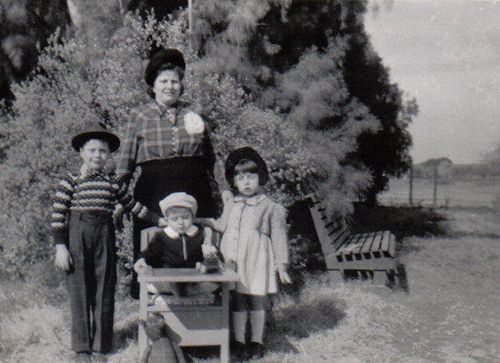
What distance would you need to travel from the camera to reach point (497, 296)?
253 inches

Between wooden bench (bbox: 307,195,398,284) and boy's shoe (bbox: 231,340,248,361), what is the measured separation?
2120 millimetres

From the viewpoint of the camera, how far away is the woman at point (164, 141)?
367cm

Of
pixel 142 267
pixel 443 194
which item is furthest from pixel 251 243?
pixel 443 194

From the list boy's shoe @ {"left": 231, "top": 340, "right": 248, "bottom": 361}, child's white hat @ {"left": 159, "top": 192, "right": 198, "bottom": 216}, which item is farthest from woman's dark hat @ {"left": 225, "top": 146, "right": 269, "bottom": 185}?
boy's shoe @ {"left": 231, "top": 340, "right": 248, "bottom": 361}

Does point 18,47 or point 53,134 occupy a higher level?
point 18,47

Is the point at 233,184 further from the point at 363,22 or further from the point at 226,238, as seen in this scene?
the point at 363,22

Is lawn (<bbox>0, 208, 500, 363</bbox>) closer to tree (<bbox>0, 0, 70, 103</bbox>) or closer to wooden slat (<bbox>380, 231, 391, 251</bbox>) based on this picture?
wooden slat (<bbox>380, 231, 391, 251</bbox>)

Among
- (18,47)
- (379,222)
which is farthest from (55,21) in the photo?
(379,222)

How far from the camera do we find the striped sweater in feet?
11.7

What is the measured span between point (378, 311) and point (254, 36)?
3344mm

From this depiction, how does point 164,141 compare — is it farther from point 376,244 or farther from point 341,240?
point 341,240

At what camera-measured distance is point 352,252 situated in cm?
618

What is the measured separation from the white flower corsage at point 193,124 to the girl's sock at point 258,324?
1.23 metres

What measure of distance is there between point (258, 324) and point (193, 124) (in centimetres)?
135
